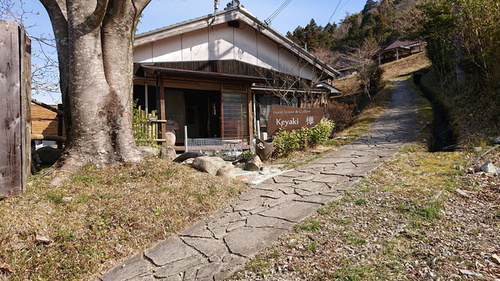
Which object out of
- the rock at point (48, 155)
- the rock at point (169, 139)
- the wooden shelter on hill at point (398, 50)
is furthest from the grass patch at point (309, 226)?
the wooden shelter on hill at point (398, 50)

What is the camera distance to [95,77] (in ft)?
15.9

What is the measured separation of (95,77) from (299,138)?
17.6 ft

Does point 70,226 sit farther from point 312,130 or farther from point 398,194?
point 312,130

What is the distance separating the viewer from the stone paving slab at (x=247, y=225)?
2.89 metres

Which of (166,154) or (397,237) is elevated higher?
(166,154)

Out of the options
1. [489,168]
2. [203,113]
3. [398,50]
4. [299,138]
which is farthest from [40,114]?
[398,50]

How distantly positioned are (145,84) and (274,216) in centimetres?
803

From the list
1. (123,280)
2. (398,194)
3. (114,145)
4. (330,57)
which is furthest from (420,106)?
(330,57)

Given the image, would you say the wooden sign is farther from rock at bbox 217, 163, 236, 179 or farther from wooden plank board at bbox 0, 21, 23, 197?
wooden plank board at bbox 0, 21, 23, 197

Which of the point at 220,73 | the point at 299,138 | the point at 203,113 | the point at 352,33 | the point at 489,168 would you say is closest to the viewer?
the point at 489,168

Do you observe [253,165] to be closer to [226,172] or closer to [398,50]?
[226,172]

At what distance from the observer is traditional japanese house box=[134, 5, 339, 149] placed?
1020cm

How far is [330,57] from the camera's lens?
31.7 m

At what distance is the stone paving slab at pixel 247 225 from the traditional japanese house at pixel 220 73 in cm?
508
